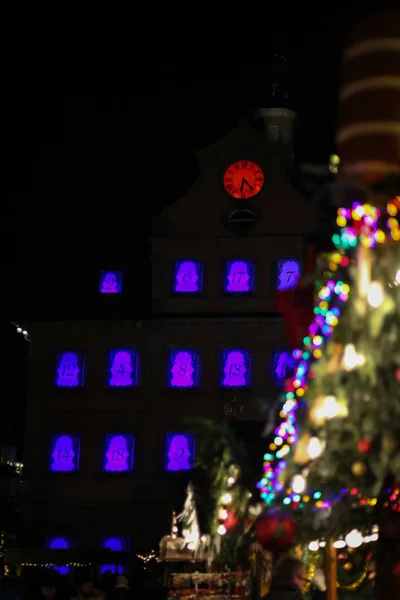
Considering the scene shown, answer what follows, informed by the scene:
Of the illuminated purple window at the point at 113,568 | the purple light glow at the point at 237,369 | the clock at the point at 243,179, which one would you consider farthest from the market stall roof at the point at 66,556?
the clock at the point at 243,179

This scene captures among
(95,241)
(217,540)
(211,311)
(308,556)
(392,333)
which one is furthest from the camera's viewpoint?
(95,241)

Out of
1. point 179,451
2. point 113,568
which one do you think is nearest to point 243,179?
point 179,451

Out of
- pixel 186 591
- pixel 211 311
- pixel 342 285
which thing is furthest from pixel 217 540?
pixel 211 311

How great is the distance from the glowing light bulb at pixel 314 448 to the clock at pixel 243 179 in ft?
97.7

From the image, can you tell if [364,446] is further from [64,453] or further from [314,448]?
[64,453]

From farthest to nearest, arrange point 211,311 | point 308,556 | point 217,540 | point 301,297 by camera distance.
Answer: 1. point 211,311
2. point 217,540
3. point 308,556
4. point 301,297

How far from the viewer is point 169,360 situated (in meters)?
40.2

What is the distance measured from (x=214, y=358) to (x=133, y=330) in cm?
277

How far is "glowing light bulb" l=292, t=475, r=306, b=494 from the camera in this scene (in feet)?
32.3

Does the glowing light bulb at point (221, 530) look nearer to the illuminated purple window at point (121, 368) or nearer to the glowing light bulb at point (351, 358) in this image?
the glowing light bulb at point (351, 358)

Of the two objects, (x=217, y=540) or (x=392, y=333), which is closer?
(x=392, y=333)

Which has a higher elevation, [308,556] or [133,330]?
[133,330]

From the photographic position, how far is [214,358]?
1563 inches

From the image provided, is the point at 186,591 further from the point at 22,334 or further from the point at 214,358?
the point at 22,334
